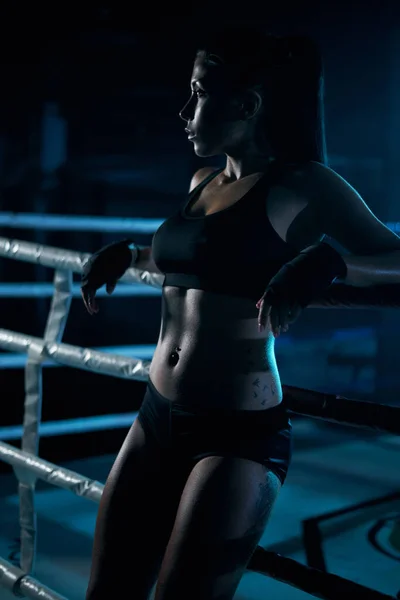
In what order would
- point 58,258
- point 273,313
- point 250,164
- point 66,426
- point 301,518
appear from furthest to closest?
point 66,426, point 301,518, point 58,258, point 250,164, point 273,313

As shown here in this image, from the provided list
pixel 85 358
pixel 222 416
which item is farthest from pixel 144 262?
pixel 222 416

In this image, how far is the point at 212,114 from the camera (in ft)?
3.93

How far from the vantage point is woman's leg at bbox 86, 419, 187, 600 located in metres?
1.21

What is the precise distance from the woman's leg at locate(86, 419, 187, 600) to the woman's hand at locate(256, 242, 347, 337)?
0.33m

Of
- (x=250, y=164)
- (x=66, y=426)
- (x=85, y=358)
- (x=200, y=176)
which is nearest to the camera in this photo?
(x=250, y=164)

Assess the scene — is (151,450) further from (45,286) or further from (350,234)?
(45,286)

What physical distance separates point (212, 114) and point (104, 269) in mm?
433

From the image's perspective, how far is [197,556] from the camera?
1091 mm

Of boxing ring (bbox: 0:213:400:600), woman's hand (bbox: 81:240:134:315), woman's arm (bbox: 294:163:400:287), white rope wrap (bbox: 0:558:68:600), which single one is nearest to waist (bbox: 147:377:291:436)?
boxing ring (bbox: 0:213:400:600)

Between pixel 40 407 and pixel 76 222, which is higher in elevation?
pixel 76 222

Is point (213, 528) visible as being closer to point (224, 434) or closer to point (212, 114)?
point (224, 434)

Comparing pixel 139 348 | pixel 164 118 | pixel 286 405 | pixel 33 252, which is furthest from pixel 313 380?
pixel 286 405

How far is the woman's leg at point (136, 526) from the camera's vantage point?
1214mm

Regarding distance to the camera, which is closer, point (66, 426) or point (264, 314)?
point (264, 314)
